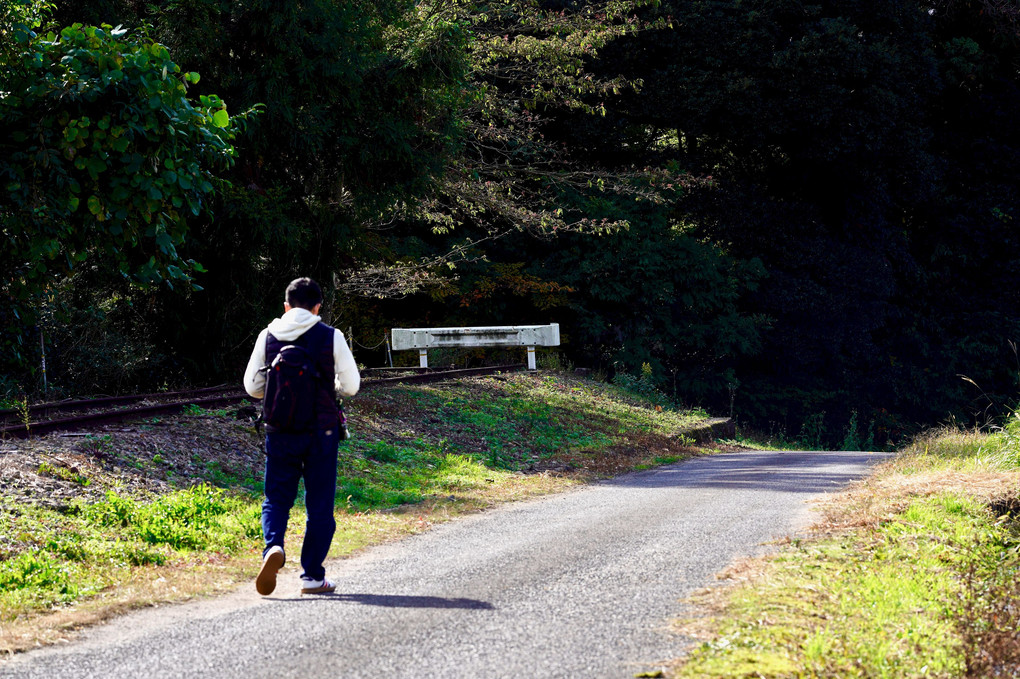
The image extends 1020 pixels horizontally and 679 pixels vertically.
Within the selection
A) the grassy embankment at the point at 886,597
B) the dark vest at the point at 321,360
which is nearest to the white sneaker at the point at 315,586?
the dark vest at the point at 321,360

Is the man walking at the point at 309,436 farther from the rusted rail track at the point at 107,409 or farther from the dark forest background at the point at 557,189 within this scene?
the dark forest background at the point at 557,189

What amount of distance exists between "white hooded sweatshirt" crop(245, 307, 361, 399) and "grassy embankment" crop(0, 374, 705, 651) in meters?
1.50

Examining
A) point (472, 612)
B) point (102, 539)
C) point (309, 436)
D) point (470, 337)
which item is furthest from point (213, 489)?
point (470, 337)

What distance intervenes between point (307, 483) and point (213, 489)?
11.5 ft

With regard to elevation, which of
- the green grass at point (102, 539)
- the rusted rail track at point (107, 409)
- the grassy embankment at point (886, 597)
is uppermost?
the rusted rail track at point (107, 409)

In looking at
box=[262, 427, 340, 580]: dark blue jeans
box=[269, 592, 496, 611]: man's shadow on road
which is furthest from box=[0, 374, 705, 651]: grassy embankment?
box=[269, 592, 496, 611]: man's shadow on road

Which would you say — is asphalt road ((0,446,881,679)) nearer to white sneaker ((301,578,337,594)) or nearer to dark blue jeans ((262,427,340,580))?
white sneaker ((301,578,337,594))

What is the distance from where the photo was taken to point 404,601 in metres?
6.45

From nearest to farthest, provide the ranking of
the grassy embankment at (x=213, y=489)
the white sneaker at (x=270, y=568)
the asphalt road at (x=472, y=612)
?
the asphalt road at (x=472, y=612)
the white sneaker at (x=270, y=568)
the grassy embankment at (x=213, y=489)

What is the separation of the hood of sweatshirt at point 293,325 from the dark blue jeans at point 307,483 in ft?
2.04

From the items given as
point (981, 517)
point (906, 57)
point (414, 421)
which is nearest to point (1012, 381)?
point (906, 57)

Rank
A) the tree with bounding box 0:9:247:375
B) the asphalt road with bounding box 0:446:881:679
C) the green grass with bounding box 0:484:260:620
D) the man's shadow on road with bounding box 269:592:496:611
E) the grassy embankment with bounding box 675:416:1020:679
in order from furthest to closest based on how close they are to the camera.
Result: 1. the tree with bounding box 0:9:247:375
2. the green grass with bounding box 0:484:260:620
3. the man's shadow on road with bounding box 269:592:496:611
4. the asphalt road with bounding box 0:446:881:679
5. the grassy embankment with bounding box 675:416:1020:679

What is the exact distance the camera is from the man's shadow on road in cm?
626

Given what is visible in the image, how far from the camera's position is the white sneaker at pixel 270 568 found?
6.45 m
